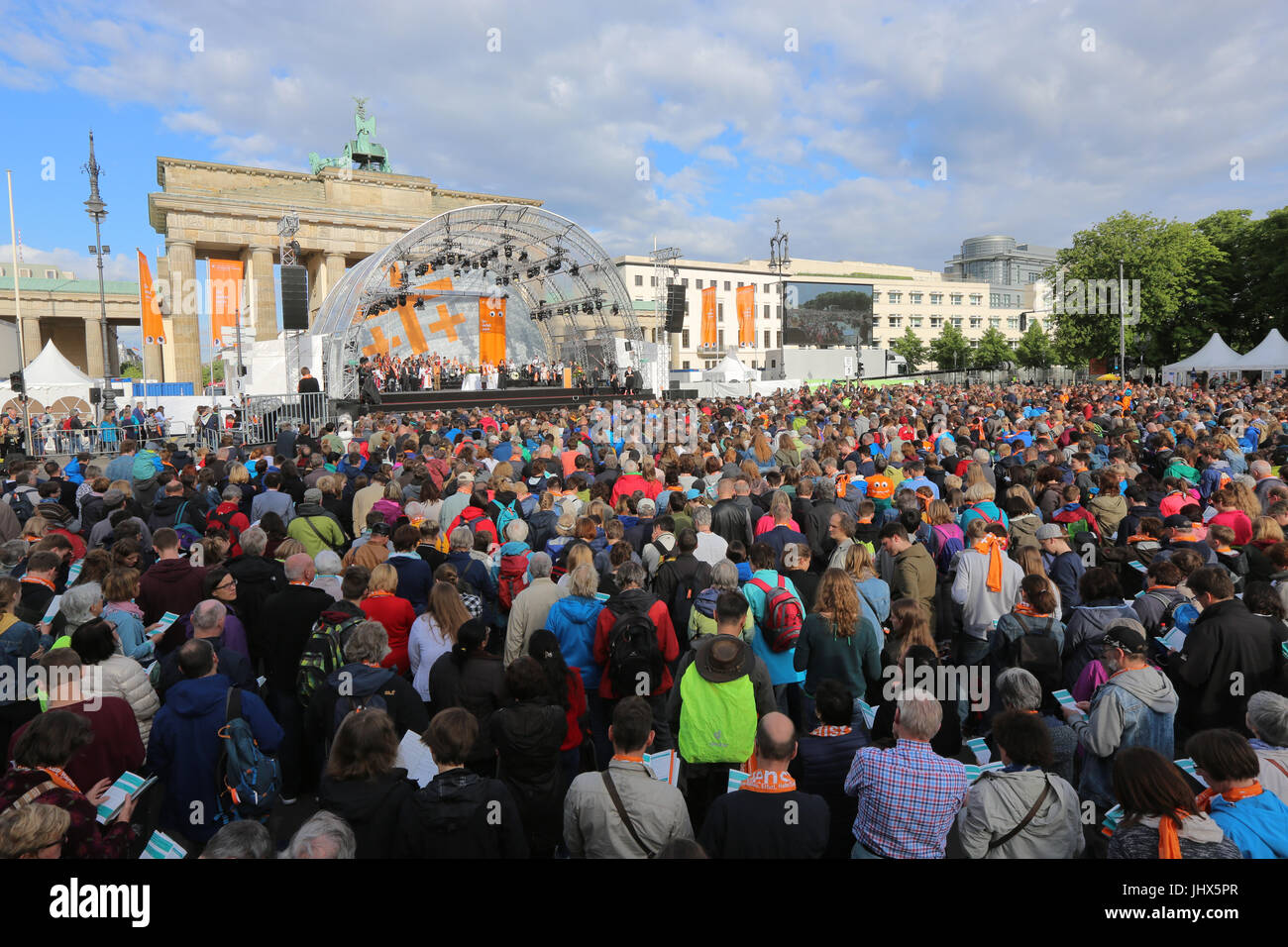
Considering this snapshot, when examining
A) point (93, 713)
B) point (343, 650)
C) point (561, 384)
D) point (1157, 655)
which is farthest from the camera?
point (561, 384)

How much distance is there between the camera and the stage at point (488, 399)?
80.9 ft

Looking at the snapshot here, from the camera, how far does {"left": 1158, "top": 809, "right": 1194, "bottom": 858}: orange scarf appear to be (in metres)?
2.25

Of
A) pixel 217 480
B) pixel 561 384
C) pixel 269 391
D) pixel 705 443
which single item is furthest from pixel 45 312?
pixel 705 443

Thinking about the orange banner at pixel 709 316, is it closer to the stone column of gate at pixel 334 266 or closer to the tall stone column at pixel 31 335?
the stone column of gate at pixel 334 266

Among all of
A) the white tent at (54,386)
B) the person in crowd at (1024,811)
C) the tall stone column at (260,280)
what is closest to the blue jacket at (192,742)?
the person in crowd at (1024,811)

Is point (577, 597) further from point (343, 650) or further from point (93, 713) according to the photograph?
point (93, 713)

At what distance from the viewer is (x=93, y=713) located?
3.22m

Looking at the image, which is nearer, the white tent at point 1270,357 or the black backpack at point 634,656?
the black backpack at point 634,656

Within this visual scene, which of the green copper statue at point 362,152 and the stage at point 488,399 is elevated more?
the green copper statue at point 362,152

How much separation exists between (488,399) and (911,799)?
2598 cm

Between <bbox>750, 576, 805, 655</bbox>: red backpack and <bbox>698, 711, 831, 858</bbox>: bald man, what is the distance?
1740mm

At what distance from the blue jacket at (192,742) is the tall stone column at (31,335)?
196 ft

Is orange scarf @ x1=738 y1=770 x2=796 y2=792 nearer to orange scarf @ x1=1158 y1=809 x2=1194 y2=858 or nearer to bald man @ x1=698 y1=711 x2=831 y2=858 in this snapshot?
bald man @ x1=698 y1=711 x2=831 y2=858
